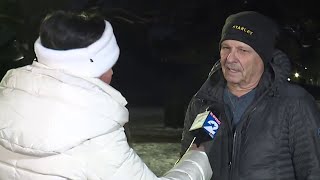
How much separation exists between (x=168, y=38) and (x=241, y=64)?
23.6 feet

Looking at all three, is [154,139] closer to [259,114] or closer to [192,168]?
[259,114]

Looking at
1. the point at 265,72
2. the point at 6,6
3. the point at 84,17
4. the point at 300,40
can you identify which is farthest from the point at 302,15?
the point at 84,17

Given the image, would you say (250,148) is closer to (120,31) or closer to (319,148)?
(319,148)

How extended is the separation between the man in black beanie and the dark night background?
4.71 m

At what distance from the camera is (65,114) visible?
135 centimetres

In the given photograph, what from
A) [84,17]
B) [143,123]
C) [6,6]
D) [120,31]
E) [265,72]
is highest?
[84,17]

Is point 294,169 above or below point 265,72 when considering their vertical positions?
below

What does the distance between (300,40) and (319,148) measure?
20.0ft

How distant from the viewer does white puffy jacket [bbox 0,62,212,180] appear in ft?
4.44

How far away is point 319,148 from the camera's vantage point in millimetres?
2117

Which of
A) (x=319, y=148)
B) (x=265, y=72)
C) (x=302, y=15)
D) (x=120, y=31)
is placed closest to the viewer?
(x=319, y=148)

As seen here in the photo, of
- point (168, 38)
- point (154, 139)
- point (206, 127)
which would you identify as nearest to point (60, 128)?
point (206, 127)

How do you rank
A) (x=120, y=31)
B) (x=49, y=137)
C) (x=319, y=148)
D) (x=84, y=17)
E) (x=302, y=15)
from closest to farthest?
(x=49, y=137) → (x=84, y=17) → (x=319, y=148) → (x=302, y=15) → (x=120, y=31)

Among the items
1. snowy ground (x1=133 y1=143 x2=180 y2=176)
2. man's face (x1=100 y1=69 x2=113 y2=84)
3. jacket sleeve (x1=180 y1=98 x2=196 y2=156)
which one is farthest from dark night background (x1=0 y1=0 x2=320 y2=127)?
man's face (x1=100 y1=69 x2=113 y2=84)
